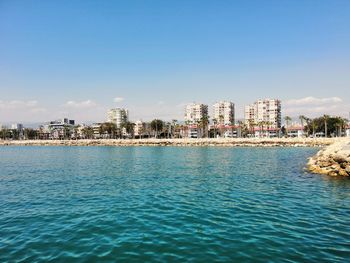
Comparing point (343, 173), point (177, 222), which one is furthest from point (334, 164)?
point (177, 222)

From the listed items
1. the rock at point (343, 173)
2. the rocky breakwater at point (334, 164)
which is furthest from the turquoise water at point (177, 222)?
the rocky breakwater at point (334, 164)

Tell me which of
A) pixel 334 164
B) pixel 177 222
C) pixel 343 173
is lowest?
pixel 177 222

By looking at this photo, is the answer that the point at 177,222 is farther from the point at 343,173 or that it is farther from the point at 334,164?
the point at 334,164

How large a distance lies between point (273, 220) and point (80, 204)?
1504cm

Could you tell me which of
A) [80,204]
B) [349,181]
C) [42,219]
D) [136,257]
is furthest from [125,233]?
[349,181]

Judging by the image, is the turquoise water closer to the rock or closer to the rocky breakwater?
the rock

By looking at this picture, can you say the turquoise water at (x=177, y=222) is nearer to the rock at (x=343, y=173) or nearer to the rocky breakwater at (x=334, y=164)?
the rock at (x=343, y=173)

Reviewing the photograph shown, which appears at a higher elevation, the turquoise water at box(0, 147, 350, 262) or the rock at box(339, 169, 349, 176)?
the rock at box(339, 169, 349, 176)

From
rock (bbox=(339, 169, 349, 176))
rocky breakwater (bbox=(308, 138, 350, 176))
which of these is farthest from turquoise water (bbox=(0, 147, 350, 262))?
rocky breakwater (bbox=(308, 138, 350, 176))

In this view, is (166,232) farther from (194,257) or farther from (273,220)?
(273,220)

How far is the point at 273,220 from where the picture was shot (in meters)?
Result: 18.8

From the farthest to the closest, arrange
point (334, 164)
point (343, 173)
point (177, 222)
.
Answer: point (334, 164), point (343, 173), point (177, 222)

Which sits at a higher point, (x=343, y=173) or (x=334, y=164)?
(x=334, y=164)

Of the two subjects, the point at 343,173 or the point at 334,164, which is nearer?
the point at 343,173
